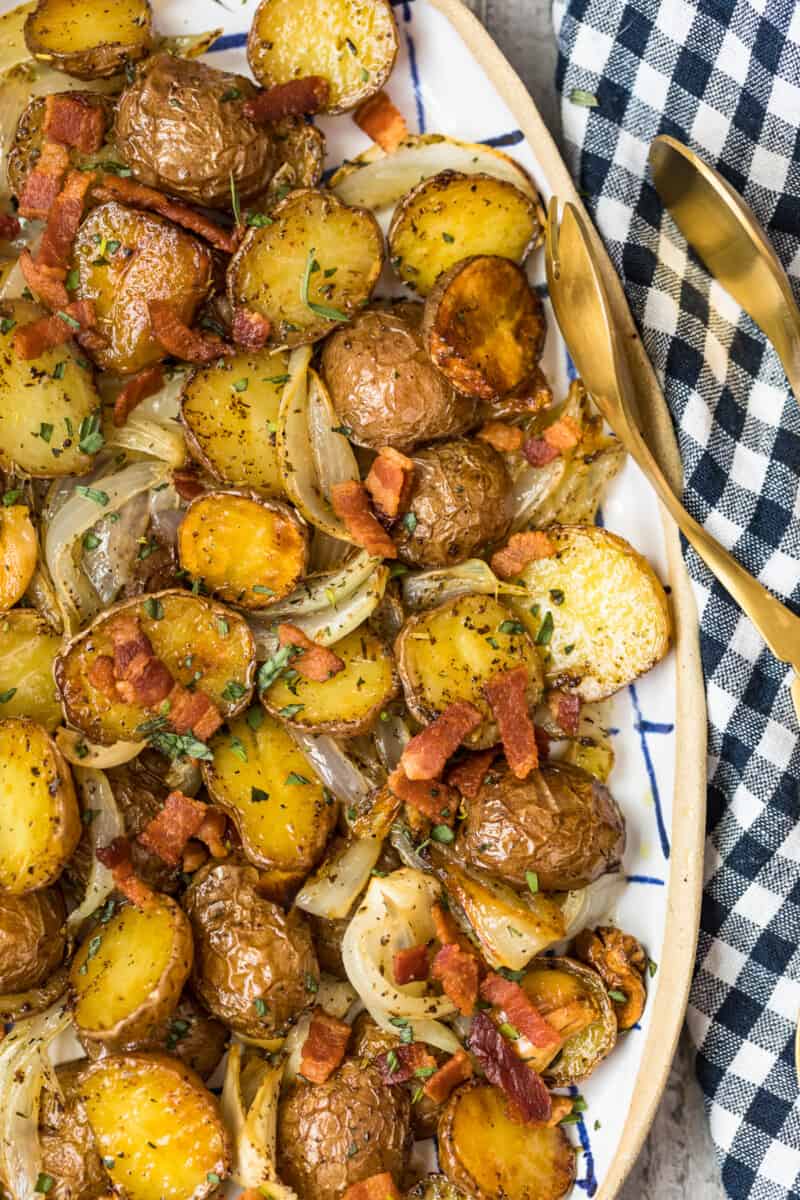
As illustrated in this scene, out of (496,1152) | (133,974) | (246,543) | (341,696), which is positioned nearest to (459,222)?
(246,543)

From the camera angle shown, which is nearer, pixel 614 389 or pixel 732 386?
pixel 614 389

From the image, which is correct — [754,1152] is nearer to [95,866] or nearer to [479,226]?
[95,866]

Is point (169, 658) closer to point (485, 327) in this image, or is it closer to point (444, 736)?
point (444, 736)

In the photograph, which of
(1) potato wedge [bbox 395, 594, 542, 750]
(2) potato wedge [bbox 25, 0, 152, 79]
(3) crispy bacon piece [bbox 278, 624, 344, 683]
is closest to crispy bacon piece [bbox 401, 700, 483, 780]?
(1) potato wedge [bbox 395, 594, 542, 750]

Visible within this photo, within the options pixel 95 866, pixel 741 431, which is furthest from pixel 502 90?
pixel 95 866

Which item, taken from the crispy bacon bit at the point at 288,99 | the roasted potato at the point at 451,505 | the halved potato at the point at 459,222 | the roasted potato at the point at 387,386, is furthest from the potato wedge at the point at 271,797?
the crispy bacon bit at the point at 288,99

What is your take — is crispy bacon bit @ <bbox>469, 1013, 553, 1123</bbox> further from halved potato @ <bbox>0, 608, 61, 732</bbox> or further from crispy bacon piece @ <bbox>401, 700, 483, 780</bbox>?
halved potato @ <bbox>0, 608, 61, 732</bbox>
